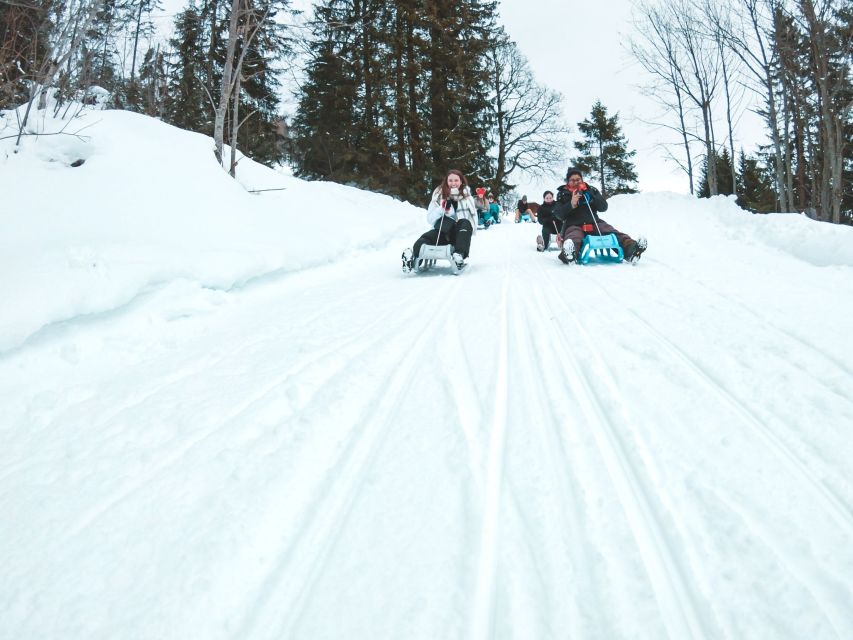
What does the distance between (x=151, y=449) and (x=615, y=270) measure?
546 cm

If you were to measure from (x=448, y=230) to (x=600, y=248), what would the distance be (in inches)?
85.6

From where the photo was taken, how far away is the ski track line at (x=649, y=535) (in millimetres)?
1103

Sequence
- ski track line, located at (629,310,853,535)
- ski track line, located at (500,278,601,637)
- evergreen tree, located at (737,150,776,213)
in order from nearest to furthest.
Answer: ski track line, located at (500,278,601,637) < ski track line, located at (629,310,853,535) < evergreen tree, located at (737,150,776,213)

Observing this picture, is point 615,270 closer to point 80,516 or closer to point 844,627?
point 844,627

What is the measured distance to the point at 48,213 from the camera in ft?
15.7

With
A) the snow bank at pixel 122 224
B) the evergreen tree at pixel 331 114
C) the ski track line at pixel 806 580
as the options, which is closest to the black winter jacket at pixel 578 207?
the snow bank at pixel 122 224

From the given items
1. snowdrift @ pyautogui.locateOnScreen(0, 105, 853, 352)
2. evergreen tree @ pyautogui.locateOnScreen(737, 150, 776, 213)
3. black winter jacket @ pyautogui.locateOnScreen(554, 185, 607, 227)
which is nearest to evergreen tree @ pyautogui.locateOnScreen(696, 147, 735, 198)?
evergreen tree @ pyautogui.locateOnScreen(737, 150, 776, 213)

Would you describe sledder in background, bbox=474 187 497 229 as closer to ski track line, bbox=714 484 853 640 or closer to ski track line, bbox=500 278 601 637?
ski track line, bbox=500 278 601 637

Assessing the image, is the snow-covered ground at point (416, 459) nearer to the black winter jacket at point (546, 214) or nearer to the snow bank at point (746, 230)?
the snow bank at point (746, 230)

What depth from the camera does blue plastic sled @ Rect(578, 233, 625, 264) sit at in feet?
21.3

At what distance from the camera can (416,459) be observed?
1.79 m

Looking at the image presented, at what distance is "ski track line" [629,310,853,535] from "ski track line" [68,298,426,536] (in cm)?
194

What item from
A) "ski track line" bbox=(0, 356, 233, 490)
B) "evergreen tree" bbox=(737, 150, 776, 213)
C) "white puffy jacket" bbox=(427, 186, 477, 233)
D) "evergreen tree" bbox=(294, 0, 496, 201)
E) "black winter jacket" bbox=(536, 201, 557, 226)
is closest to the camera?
"ski track line" bbox=(0, 356, 233, 490)

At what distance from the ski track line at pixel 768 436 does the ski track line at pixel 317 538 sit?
58.9 inches
